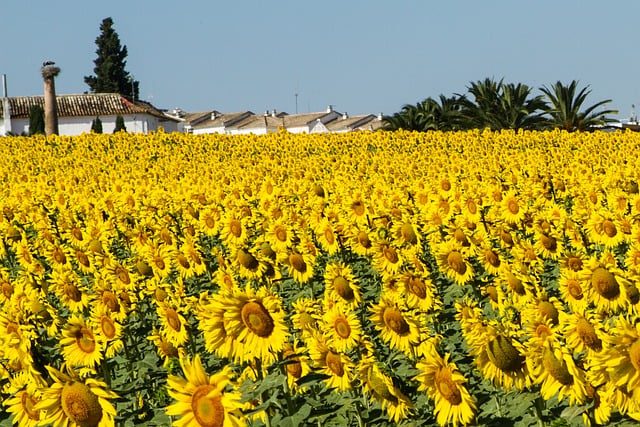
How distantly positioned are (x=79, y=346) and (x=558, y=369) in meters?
2.71

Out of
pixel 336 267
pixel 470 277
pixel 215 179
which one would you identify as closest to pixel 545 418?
pixel 336 267

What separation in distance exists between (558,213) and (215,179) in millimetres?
8674

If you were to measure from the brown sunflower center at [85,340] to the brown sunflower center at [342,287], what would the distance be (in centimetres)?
169

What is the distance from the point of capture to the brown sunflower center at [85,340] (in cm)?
533

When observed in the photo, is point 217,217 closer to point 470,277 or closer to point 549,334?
point 470,277

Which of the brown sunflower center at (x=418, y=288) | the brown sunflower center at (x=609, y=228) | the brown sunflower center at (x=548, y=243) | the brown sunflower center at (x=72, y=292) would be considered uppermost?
the brown sunflower center at (x=609, y=228)

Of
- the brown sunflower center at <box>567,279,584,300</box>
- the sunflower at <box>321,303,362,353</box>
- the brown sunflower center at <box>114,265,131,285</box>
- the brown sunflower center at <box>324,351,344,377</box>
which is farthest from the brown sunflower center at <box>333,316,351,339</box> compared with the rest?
the brown sunflower center at <box>114,265,131,285</box>

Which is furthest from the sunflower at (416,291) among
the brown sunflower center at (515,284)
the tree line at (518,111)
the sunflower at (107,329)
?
the tree line at (518,111)

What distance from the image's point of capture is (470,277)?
7.27m

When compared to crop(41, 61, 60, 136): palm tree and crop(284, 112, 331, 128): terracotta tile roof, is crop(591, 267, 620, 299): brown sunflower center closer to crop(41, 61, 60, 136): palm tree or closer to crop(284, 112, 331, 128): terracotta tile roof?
crop(41, 61, 60, 136): palm tree

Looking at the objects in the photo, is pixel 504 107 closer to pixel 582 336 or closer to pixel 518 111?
pixel 518 111

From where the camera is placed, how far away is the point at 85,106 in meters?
82.4

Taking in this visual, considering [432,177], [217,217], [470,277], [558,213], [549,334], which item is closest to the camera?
[549,334]

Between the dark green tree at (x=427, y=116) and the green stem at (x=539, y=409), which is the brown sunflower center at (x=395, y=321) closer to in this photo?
the green stem at (x=539, y=409)
